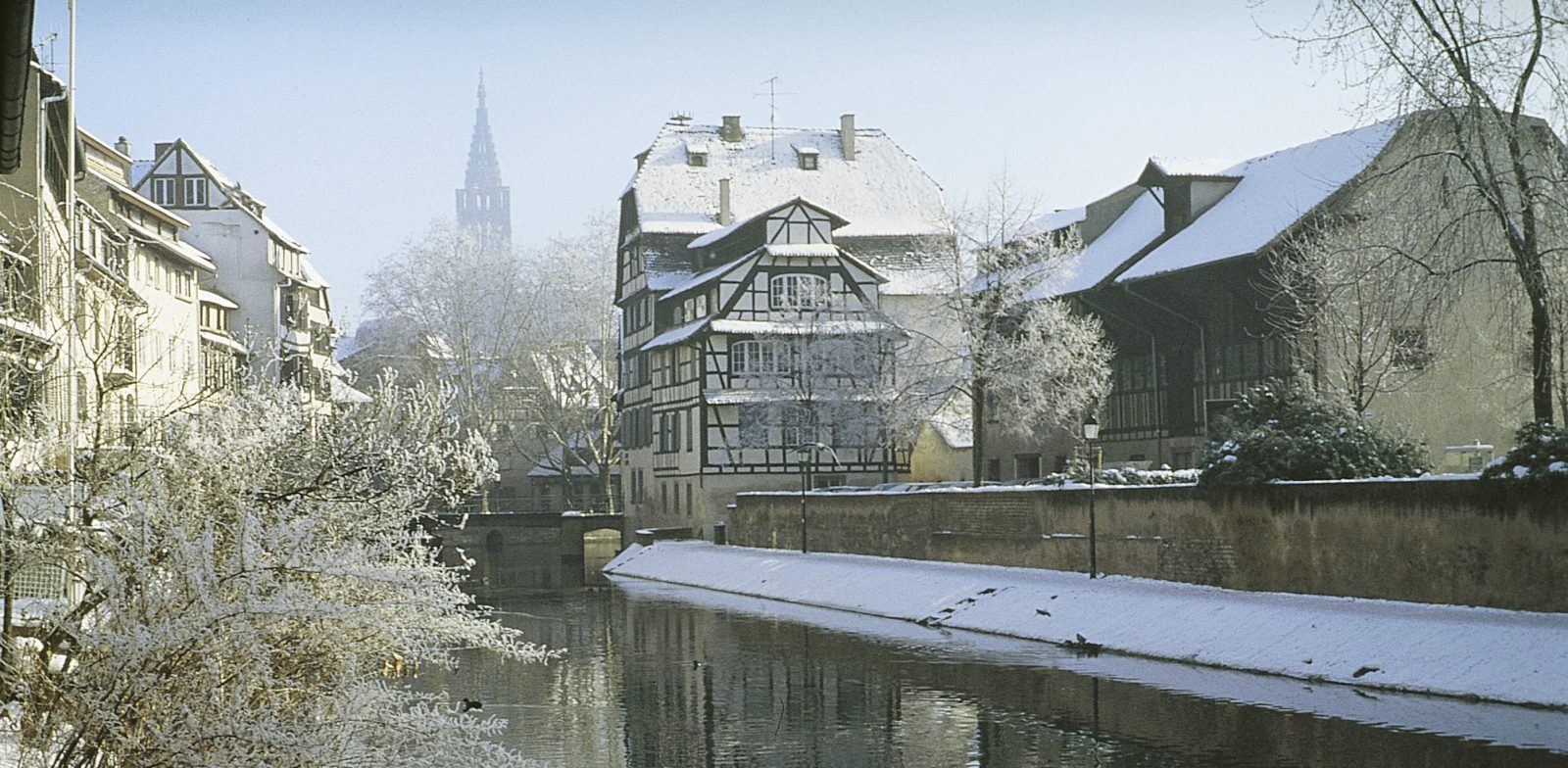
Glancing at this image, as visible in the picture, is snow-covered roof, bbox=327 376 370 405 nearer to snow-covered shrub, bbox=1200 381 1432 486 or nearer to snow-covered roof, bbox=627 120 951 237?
snow-covered shrub, bbox=1200 381 1432 486

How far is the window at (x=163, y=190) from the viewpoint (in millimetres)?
74625

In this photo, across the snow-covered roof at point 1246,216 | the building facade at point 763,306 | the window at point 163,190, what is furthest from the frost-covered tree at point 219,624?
the window at point 163,190

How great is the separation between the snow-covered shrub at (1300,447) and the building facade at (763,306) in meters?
20.5

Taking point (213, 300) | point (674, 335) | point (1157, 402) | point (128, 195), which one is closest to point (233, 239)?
point (213, 300)

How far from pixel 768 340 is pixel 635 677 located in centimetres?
3775

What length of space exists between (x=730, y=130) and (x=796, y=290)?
639 inches

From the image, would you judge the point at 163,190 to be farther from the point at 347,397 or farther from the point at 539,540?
the point at 347,397

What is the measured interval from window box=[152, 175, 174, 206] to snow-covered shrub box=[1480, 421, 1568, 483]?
60.9 m

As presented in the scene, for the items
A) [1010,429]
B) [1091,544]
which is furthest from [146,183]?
[1091,544]

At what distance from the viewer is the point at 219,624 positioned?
11047mm

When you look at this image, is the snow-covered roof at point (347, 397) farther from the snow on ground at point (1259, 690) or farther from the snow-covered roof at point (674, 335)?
the snow-covered roof at point (674, 335)

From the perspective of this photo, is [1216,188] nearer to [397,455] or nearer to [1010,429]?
[1010,429]

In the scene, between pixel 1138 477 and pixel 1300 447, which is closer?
pixel 1300 447

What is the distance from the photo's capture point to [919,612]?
135 ft
